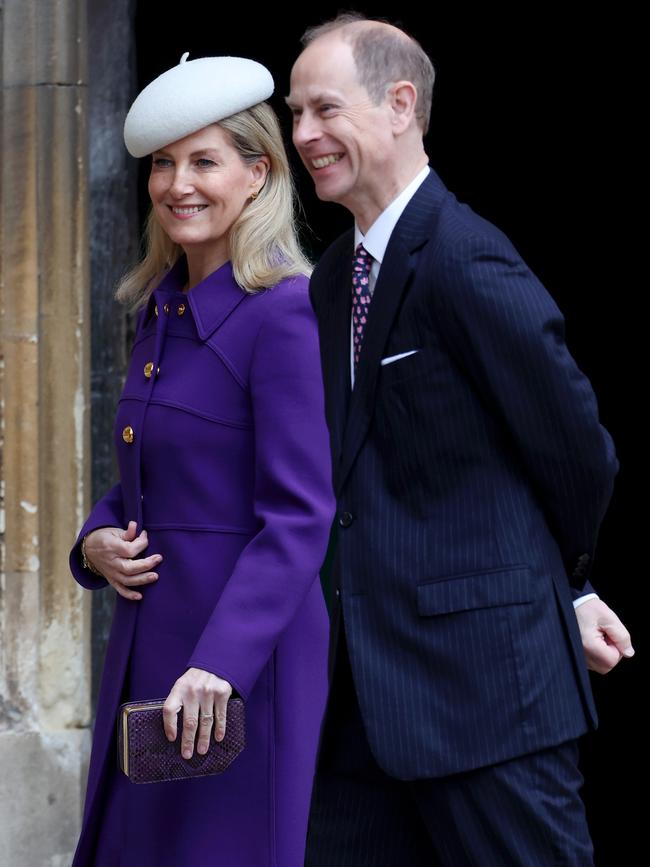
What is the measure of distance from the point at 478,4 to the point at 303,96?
3.14 metres

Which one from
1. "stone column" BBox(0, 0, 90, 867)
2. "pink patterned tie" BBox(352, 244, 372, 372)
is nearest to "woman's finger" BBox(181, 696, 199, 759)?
"pink patterned tie" BBox(352, 244, 372, 372)

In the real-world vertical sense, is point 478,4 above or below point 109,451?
above

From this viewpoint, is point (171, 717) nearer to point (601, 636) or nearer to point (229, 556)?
point (229, 556)

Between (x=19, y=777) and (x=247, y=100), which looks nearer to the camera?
(x=247, y=100)

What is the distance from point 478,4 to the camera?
17.7ft

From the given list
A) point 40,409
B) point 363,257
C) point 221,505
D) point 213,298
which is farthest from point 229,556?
point 40,409

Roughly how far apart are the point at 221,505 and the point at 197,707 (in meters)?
0.38

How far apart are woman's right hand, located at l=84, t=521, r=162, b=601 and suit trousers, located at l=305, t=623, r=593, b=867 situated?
606 millimetres

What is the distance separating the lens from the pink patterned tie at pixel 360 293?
2424 mm

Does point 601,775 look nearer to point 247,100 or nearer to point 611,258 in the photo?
point 611,258

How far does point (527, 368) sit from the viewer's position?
7.32 feet

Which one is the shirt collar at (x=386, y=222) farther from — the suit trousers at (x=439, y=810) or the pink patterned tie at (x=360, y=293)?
the suit trousers at (x=439, y=810)

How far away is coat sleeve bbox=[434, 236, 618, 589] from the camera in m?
2.23

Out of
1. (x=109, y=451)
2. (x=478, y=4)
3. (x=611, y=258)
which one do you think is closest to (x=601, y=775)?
(x=611, y=258)
